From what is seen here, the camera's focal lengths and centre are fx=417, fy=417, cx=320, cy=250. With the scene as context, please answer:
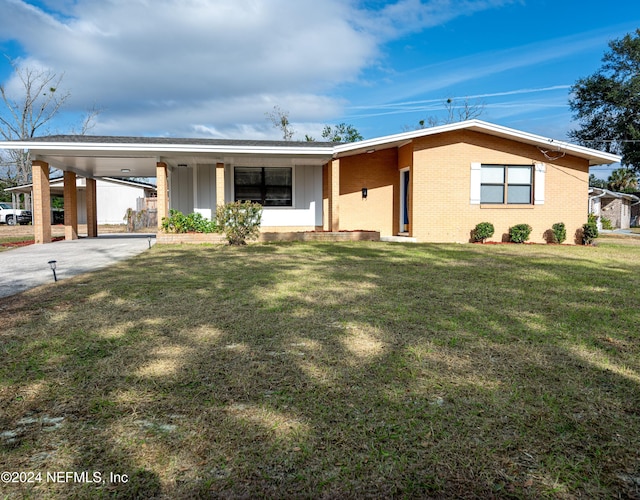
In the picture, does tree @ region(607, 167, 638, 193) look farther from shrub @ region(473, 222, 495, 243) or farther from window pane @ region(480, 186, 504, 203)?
shrub @ region(473, 222, 495, 243)

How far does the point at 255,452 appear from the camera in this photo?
190 cm

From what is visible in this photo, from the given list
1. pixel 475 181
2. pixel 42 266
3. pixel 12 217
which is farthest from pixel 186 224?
pixel 12 217

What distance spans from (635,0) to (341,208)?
78.0ft

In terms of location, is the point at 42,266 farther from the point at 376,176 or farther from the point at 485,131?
the point at 485,131

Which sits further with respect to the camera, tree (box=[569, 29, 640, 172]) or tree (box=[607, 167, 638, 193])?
tree (box=[607, 167, 638, 193])

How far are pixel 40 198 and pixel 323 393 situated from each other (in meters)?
13.5

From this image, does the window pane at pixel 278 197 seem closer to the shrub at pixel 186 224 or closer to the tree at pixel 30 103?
the shrub at pixel 186 224

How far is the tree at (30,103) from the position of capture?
32906mm

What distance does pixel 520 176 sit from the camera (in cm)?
1412

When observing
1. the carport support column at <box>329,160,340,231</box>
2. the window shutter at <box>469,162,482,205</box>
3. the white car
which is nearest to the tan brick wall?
the window shutter at <box>469,162,482,205</box>

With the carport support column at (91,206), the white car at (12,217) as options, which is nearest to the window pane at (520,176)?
the carport support column at (91,206)

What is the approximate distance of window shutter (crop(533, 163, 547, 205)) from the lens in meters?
13.9

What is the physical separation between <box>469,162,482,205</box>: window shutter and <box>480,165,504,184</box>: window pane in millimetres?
297

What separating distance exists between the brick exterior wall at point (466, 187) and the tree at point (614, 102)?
800 inches
